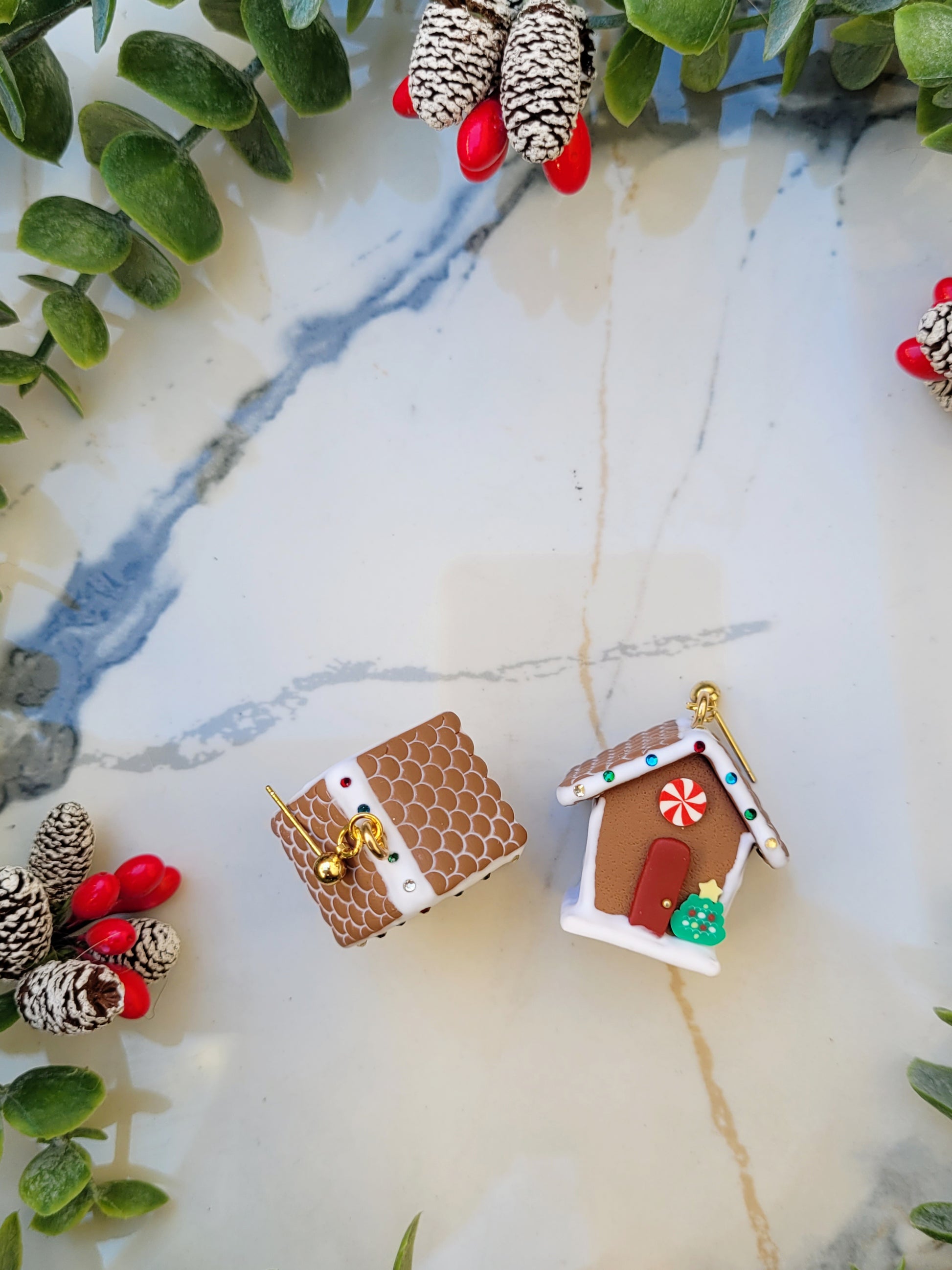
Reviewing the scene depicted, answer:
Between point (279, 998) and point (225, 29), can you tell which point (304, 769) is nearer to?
point (279, 998)

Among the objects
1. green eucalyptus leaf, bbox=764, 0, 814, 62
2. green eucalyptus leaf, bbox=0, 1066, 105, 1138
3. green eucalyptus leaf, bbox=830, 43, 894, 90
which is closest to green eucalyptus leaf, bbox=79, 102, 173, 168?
green eucalyptus leaf, bbox=764, 0, 814, 62

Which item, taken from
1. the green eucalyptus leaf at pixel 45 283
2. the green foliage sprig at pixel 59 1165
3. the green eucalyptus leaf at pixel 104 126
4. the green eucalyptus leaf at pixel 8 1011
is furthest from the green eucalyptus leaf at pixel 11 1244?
the green eucalyptus leaf at pixel 104 126

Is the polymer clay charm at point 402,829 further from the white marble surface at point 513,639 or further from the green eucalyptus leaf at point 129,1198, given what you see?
the green eucalyptus leaf at point 129,1198

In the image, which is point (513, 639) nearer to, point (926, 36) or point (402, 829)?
point (402, 829)

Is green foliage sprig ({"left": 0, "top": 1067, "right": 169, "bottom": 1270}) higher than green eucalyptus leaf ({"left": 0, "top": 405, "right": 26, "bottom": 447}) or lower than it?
lower

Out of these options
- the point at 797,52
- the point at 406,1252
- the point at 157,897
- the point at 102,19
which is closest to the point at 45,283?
the point at 102,19

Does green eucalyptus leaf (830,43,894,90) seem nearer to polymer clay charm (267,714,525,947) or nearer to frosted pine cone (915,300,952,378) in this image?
frosted pine cone (915,300,952,378)
